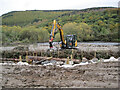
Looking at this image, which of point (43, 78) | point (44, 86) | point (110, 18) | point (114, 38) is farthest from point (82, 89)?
point (110, 18)

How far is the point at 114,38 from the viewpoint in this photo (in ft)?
63.1

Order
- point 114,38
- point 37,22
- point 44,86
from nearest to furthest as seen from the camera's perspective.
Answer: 1. point 44,86
2. point 114,38
3. point 37,22

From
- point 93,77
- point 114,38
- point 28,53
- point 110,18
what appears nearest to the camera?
point 93,77

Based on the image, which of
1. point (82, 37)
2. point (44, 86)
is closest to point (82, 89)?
point (44, 86)

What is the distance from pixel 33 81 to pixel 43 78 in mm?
324

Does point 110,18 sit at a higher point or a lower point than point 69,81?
higher

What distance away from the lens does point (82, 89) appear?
3012mm

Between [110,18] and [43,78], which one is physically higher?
[110,18]

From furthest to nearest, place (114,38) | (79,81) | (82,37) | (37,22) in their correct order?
(37,22) < (82,37) < (114,38) < (79,81)

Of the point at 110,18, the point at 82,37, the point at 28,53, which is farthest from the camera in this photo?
the point at 110,18

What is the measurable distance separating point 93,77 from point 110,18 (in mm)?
31085

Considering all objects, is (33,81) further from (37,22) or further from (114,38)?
(37,22)

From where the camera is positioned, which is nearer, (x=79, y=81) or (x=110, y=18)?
(x=79, y=81)

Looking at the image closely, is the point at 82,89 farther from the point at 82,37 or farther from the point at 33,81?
the point at 82,37
